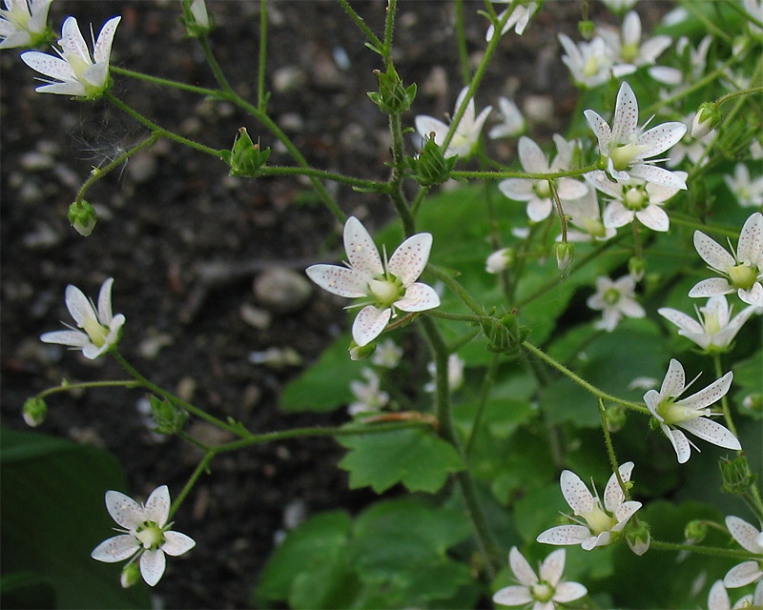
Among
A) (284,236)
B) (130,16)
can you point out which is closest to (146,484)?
(284,236)

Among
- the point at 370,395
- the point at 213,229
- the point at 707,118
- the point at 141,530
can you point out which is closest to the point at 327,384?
the point at 370,395

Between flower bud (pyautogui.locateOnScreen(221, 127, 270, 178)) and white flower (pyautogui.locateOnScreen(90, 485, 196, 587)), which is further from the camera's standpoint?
white flower (pyautogui.locateOnScreen(90, 485, 196, 587))

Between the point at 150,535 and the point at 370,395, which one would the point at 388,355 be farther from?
the point at 150,535

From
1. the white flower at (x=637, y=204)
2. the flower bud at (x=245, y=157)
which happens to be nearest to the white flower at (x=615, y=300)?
the white flower at (x=637, y=204)

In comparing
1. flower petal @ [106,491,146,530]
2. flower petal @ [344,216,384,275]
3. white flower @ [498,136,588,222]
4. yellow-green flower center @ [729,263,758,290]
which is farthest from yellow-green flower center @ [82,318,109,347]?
yellow-green flower center @ [729,263,758,290]

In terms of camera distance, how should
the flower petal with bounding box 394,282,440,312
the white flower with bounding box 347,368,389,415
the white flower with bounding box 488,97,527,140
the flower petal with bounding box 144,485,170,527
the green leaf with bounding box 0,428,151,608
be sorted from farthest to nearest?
the white flower with bounding box 347,368,389,415 < the green leaf with bounding box 0,428,151,608 < the white flower with bounding box 488,97,527,140 < the flower petal with bounding box 144,485,170,527 < the flower petal with bounding box 394,282,440,312

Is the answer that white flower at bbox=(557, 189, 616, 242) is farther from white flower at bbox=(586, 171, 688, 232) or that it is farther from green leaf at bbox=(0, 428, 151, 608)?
green leaf at bbox=(0, 428, 151, 608)

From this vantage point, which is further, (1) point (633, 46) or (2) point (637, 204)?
(1) point (633, 46)
